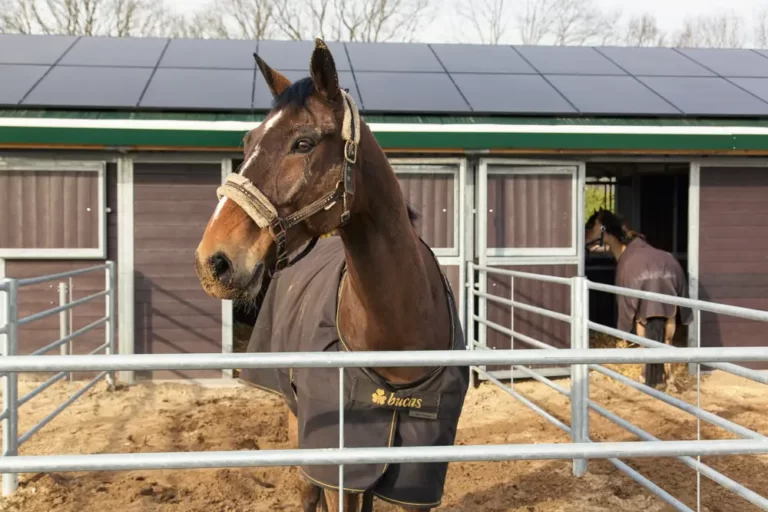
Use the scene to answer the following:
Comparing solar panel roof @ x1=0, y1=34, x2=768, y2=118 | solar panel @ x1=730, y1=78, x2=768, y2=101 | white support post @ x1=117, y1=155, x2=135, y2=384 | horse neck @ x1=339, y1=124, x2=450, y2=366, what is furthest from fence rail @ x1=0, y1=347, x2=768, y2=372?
solar panel @ x1=730, y1=78, x2=768, y2=101

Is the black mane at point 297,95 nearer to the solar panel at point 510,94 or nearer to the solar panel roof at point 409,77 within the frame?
the solar panel roof at point 409,77

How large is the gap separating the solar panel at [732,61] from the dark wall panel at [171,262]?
253 inches

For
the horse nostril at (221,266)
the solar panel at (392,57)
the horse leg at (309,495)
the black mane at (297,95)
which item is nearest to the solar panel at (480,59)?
the solar panel at (392,57)

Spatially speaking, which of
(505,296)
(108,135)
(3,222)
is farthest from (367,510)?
(3,222)

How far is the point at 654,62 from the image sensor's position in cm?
851

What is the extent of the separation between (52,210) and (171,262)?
3.90ft

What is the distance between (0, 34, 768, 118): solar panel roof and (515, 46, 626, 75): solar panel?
0.01m

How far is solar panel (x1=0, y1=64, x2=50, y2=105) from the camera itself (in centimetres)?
602

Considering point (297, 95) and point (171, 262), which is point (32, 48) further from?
point (297, 95)

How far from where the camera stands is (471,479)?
399cm

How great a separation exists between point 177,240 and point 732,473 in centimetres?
493

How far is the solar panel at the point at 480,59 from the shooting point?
7.89 m

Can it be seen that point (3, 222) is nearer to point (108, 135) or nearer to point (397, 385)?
point (108, 135)

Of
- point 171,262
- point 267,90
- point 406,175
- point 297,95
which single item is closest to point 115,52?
point 267,90
